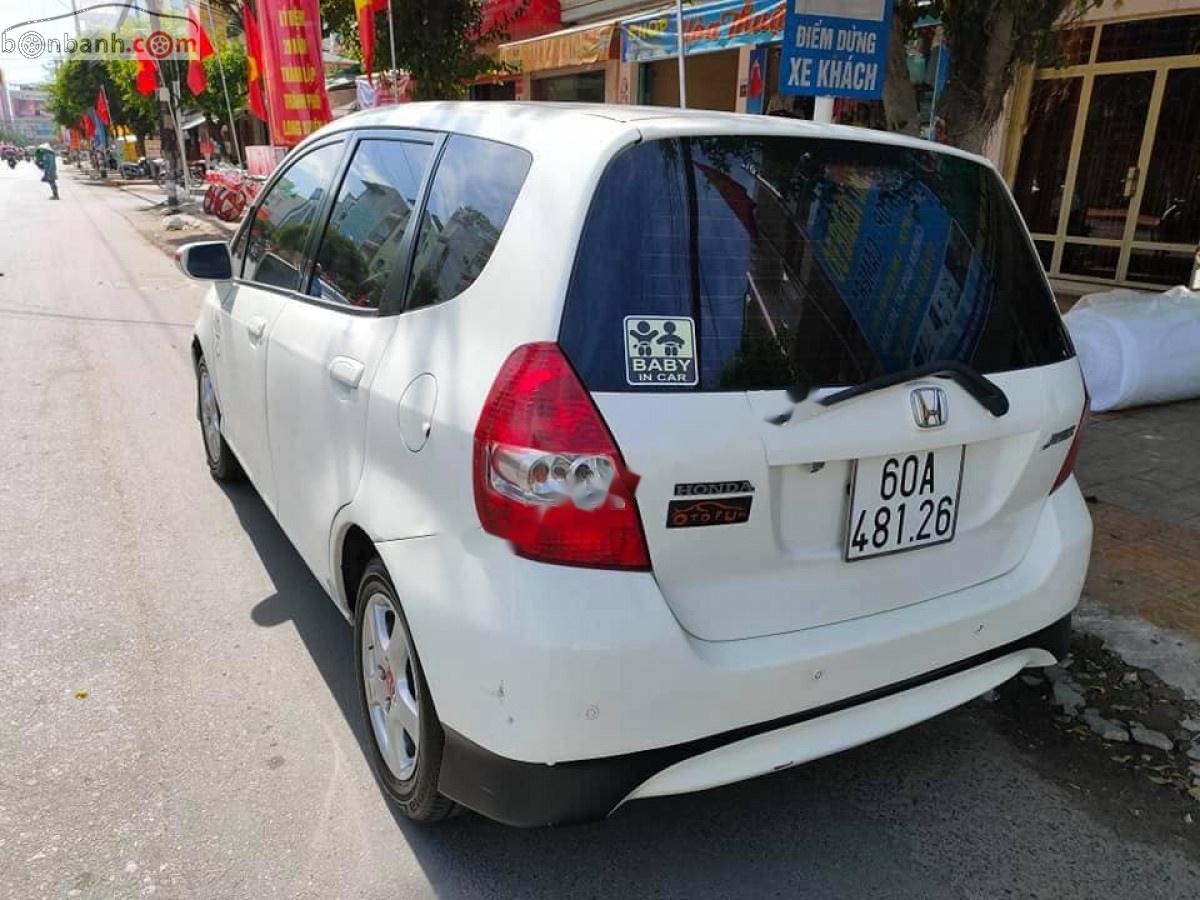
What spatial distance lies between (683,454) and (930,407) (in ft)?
2.13

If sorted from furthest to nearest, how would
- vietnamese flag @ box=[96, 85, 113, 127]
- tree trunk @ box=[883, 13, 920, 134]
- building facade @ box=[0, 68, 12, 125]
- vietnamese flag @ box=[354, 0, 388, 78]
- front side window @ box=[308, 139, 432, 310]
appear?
1. building facade @ box=[0, 68, 12, 125]
2. vietnamese flag @ box=[96, 85, 113, 127]
3. vietnamese flag @ box=[354, 0, 388, 78]
4. tree trunk @ box=[883, 13, 920, 134]
5. front side window @ box=[308, 139, 432, 310]

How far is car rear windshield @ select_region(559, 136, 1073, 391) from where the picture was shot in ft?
6.25

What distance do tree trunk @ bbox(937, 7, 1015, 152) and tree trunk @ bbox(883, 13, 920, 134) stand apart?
11.8 inches

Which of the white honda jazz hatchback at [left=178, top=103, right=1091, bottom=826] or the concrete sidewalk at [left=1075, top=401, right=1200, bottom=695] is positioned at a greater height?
the white honda jazz hatchback at [left=178, top=103, right=1091, bottom=826]

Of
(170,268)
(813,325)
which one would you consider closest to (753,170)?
(813,325)

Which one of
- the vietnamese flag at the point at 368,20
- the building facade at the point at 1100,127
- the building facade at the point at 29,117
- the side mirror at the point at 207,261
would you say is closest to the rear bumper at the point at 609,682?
the side mirror at the point at 207,261

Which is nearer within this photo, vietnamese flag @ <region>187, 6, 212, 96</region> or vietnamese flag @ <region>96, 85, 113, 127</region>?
vietnamese flag @ <region>187, 6, 212, 96</region>

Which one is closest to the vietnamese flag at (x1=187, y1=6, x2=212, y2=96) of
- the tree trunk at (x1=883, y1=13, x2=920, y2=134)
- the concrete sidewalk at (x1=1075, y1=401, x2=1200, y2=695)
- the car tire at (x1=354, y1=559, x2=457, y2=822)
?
the tree trunk at (x1=883, y1=13, x2=920, y2=134)

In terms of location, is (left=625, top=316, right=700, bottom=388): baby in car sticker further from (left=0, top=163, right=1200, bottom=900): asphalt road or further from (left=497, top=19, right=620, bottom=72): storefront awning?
(left=497, top=19, right=620, bottom=72): storefront awning

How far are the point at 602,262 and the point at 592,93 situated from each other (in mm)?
16920

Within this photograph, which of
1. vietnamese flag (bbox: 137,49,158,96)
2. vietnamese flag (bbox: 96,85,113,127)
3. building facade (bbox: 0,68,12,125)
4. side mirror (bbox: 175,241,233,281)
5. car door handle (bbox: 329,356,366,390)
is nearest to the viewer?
car door handle (bbox: 329,356,366,390)

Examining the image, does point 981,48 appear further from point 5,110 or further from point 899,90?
point 5,110

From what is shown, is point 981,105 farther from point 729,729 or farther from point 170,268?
point 170,268

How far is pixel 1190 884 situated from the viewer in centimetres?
234
